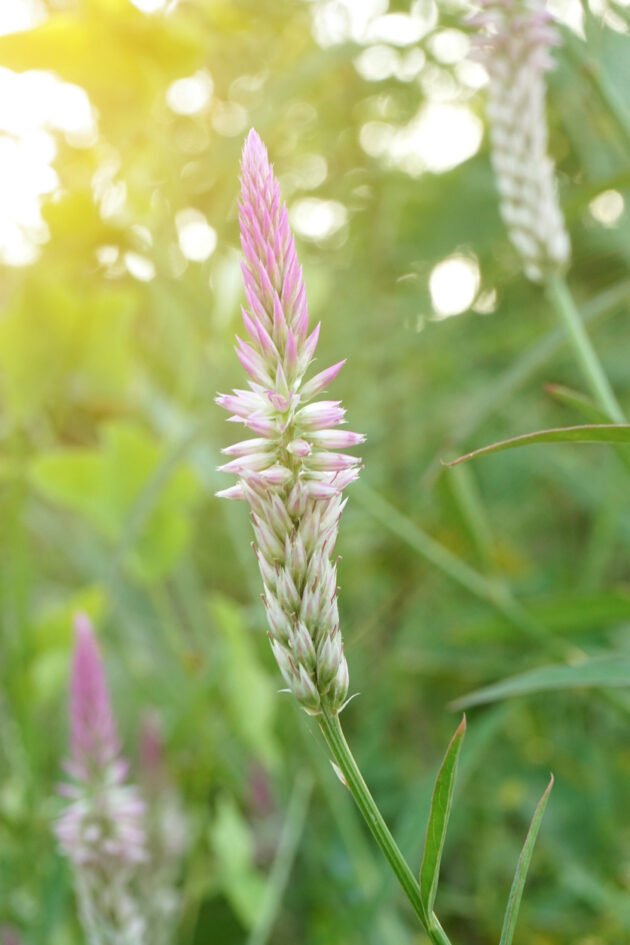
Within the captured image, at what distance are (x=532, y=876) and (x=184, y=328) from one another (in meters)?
0.67

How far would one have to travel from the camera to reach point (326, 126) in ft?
4.50

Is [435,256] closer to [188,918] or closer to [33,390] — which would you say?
[33,390]

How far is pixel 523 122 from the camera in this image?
54 cm

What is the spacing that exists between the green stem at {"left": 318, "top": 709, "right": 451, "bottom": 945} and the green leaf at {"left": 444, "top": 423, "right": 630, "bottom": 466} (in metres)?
0.09

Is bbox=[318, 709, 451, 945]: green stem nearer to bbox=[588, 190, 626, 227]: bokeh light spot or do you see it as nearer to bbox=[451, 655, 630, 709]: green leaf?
bbox=[451, 655, 630, 709]: green leaf

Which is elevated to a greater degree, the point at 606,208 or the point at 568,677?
the point at 606,208

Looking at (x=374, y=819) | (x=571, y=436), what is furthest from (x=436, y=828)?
(x=571, y=436)

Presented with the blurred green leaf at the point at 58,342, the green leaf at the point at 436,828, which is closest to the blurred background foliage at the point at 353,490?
the blurred green leaf at the point at 58,342

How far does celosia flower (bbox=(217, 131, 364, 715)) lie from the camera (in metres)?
0.30

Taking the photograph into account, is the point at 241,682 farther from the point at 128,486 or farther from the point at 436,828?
the point at 436,828

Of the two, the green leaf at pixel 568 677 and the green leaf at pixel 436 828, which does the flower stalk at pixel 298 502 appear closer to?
the green leaf at pixel 436 828

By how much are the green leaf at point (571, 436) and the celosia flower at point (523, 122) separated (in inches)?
9.5

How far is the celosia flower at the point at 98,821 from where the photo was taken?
23.3 inches

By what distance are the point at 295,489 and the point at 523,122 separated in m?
0.32
